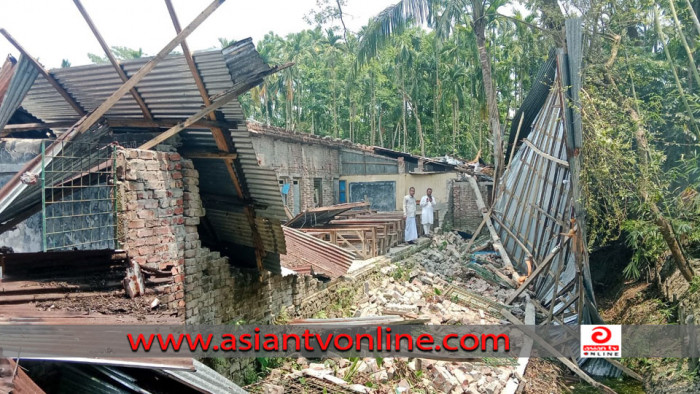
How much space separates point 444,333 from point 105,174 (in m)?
4.82

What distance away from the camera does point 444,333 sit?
7.01m

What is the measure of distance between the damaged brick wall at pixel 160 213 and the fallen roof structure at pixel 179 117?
0.23 metres

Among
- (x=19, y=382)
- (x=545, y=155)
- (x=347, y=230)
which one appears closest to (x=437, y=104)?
(x=545, y=155)

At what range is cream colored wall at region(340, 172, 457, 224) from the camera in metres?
18.9

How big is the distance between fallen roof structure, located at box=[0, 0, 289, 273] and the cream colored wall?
13.0 m

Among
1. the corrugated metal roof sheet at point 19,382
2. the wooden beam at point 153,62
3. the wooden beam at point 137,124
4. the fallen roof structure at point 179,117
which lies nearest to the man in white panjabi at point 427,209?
the fallen roof structure at point 179,117

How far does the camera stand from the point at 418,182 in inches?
776

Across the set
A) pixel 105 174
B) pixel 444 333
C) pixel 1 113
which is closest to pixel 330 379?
pixel 444 333

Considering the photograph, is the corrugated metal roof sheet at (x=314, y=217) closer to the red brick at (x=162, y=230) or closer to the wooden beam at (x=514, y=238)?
the wooden beam at (x=514, y=238)

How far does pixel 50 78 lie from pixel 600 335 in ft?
Answer: 26.5

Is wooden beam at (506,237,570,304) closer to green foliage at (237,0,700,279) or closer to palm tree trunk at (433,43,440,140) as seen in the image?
green foliage at (237,0,700,279)

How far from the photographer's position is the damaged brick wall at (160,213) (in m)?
4.46

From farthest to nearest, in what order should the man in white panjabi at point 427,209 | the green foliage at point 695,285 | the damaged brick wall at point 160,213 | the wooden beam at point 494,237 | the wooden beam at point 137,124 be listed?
the man in white panjabi at point 427,209, the wooden beam at point 494,237, the green foliage at point 695,285, the wooden beam at point 137,124, the damaged brick wall at point 160,213

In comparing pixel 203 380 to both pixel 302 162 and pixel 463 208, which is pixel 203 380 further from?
pixel 302 162
